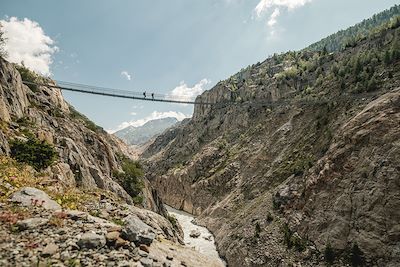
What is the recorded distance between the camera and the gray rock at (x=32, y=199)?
1206 cm

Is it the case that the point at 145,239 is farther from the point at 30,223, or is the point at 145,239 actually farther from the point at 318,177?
the point at 318,177

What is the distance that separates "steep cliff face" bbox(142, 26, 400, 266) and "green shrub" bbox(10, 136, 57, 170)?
22060 mm

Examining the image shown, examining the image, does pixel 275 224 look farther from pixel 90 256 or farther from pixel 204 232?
pixel 90 256

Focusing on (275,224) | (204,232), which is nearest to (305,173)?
(275,224)

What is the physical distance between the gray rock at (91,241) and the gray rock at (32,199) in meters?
3.13

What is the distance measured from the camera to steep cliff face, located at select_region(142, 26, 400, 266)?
963 inches

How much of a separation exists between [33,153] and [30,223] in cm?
1152

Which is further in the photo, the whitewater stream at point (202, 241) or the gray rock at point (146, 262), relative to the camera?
the whitewater stream at point (202, 241)

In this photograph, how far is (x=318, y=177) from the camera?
103 feet


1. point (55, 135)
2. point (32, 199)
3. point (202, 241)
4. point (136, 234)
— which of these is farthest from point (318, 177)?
point (55, 135)

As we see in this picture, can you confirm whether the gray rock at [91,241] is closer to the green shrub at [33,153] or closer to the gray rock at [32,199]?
the gray rock at [32,199]

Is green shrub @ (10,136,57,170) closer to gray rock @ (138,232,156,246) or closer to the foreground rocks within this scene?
the foreground rocks

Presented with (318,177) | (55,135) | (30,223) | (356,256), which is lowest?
(356,256)

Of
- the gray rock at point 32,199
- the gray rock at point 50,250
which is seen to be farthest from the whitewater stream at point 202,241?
the gray rock at point 50,250
